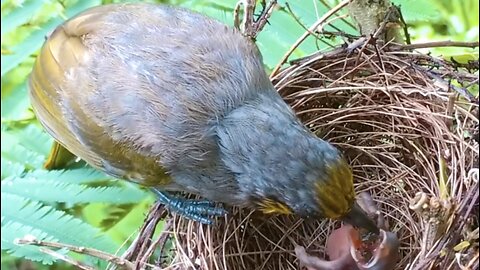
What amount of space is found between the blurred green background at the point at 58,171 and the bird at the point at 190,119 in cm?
22

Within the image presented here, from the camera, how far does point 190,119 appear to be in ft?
A: 7.11

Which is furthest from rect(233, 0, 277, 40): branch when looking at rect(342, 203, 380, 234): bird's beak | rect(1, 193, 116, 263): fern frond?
rect(1, 193, 116, 263): fern frond

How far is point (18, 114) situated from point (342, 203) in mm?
1300

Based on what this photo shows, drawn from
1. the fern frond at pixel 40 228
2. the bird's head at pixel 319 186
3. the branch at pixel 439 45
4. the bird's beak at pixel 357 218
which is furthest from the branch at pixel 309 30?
the fern frond at pixel 40 228

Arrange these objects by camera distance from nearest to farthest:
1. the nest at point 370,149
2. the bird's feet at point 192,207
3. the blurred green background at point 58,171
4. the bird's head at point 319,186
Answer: the bird's head at point 319,186
the nest at point 370,149
the bird's feet at point 192,207
the blurred green background at point 58,171

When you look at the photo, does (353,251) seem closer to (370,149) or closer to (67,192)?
(370,149)

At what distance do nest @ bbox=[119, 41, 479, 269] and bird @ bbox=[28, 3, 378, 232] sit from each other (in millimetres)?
111

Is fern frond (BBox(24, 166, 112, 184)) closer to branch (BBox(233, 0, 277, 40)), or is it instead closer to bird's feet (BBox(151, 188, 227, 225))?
bird's feet (BBox(151, 188, 227, 225))

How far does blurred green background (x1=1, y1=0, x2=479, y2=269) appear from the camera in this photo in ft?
8.14

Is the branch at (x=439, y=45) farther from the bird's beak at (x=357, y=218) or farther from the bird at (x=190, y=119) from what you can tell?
the bird's beak at (x=357, y=218)

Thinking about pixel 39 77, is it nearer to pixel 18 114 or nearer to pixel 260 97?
pixel 18 114

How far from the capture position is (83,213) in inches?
115

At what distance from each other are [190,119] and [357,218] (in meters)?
0.51

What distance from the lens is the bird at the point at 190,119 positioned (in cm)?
204
